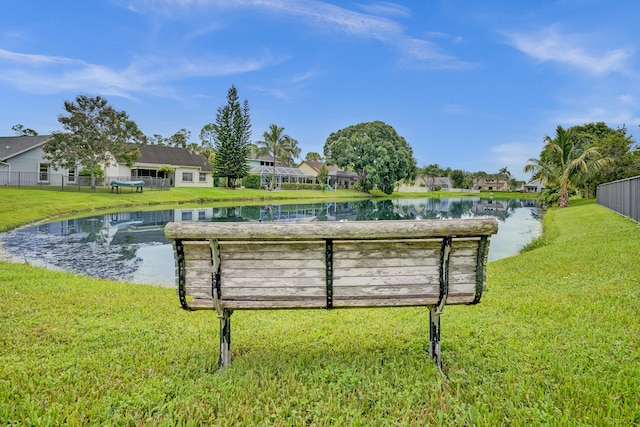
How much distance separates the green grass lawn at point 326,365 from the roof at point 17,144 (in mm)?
36960

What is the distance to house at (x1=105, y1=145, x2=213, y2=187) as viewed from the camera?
44625 millimetres

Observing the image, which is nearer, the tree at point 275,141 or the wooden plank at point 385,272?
the wooden plank at point 385,272

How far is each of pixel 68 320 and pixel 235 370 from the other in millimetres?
2397

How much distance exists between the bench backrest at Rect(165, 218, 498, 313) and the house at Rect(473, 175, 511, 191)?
122 meters

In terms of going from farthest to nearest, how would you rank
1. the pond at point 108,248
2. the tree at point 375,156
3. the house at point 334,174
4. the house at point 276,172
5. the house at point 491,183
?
1. the house at point 491,183
2. the house at point 334,174
3. the house at point 276,172
4. the tree at point 375,156
5. the pond at point 108,248

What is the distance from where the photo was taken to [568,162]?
2920 centimetres

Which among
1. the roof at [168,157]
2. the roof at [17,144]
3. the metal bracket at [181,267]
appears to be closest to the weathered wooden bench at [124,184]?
the roof at [17,144]

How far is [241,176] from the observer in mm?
53781

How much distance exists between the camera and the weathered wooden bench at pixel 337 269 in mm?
2402

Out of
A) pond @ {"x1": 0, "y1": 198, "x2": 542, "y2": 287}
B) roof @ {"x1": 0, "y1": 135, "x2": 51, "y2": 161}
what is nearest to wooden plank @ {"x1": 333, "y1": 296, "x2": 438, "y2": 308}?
pond @ {"x1": 0, "y1": 198, "x2": 542, "y2": 287}

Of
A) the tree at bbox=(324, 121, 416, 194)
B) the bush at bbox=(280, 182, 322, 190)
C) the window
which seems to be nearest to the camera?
the window

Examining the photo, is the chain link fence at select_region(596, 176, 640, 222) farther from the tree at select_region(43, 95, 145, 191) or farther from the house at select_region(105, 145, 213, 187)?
the house at select_region(105, 145, 213, 187)

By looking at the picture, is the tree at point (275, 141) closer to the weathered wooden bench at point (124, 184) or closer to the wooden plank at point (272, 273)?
the weathered wooden bench at point (124, 184)

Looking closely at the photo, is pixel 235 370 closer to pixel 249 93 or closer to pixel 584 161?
pixel 584 161
